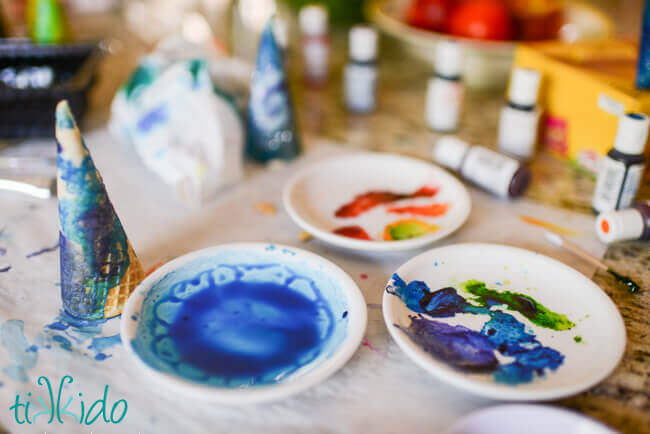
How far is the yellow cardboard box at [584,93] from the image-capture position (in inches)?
33.2

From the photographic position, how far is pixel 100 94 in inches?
46.7

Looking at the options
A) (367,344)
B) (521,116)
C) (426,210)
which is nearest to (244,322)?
(367,344)

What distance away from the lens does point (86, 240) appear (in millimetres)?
571

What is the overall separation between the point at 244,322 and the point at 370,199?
33 centimetres

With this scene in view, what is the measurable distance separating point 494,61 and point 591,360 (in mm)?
793

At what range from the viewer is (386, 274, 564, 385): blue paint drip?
532mm

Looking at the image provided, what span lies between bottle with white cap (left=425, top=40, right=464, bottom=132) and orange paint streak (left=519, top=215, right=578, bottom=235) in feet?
1.01

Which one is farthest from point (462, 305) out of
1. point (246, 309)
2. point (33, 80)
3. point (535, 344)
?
point (33, 80)

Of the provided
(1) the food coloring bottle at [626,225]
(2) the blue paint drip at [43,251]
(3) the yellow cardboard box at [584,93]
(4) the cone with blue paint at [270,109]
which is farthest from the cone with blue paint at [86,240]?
(3) the yellow cardboard box at [584,93]

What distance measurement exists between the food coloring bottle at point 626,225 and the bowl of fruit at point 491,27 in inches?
19.5

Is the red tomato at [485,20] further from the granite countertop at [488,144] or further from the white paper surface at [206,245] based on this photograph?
the white paper surface at [206,245]

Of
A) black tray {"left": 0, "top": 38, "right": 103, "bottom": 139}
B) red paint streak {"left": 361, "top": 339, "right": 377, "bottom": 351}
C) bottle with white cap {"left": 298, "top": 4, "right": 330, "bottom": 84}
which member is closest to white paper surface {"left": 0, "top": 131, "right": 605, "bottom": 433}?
red paint streak {"left": 361, "top": 339, "right": 377, "bottom": 351}

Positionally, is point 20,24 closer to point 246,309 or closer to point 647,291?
point 246,309

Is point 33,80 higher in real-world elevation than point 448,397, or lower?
higher
